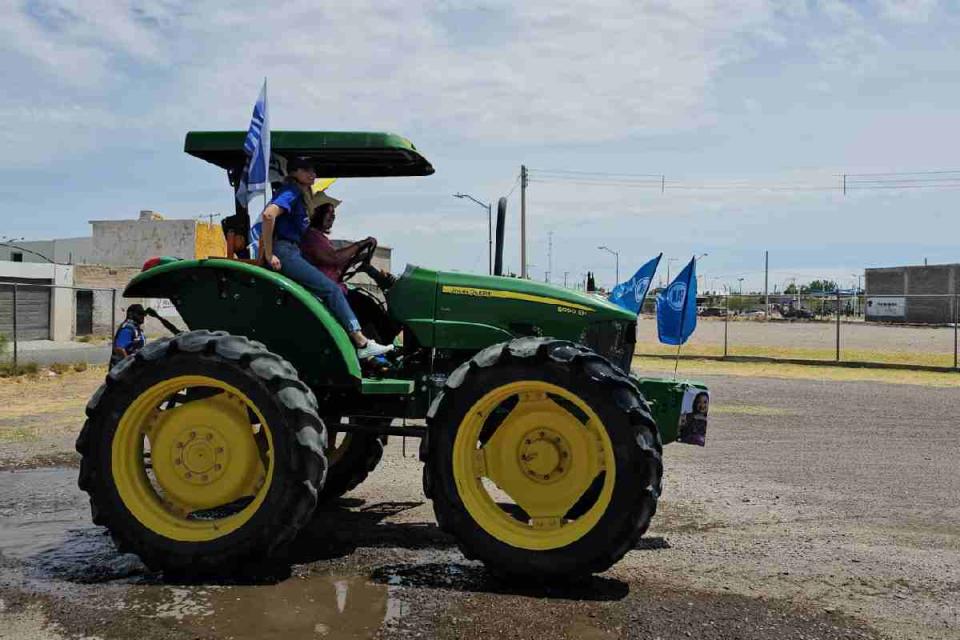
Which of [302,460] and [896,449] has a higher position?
[302,460]

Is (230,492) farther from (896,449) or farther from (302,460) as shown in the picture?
(896,449)

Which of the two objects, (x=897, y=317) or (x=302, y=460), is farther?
(x=897, y=317)

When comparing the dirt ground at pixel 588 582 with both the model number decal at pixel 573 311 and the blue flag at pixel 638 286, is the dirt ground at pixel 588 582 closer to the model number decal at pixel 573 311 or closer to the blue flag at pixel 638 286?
the model number decal at pixel 573 311

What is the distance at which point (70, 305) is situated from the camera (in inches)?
1379

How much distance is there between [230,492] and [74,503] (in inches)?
94.4

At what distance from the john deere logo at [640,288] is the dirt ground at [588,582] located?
196 cm

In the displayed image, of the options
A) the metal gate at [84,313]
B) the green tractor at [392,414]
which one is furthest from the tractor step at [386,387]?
the metal gate at [84,313]

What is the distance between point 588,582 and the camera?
15.1 ft

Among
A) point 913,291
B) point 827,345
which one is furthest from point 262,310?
point 913,291

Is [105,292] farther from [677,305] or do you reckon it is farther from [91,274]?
[677,305]

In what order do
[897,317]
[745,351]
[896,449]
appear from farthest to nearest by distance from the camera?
[897,317], [745,351], [896,449]

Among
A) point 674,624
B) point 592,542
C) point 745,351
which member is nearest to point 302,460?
point 592,542

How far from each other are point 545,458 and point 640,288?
5265mm

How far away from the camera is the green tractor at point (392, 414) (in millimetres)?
4480
